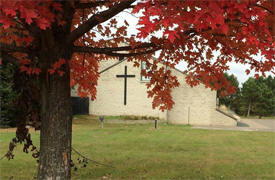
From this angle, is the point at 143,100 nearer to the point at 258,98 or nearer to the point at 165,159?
the point at 165,159

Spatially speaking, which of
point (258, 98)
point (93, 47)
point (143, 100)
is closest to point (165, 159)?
point (93, 47)

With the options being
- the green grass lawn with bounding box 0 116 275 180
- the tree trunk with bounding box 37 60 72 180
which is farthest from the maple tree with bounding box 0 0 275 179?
the green grass lawn with bounding box 0 116 275 180

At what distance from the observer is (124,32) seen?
7.09m

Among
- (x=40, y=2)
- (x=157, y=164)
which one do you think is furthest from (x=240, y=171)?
(x=40, y=2)

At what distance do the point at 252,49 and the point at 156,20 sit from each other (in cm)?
372

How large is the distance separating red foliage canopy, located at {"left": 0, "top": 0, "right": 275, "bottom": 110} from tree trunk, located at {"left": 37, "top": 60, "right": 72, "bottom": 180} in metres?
0.33

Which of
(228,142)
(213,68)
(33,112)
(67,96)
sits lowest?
(228,142)

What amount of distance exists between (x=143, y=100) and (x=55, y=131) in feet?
71.6

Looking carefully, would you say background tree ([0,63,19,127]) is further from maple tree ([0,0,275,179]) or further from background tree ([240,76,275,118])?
background tree ([240,76,275,118])

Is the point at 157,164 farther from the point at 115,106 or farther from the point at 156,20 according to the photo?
the point at 115,106

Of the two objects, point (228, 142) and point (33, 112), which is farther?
point (228, 142)

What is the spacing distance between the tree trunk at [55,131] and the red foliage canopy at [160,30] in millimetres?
333

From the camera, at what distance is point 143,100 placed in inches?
1047

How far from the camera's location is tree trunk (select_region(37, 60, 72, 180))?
193 inches
